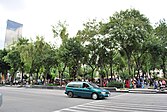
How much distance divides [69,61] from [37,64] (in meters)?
7.72

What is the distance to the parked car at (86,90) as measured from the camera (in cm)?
1689

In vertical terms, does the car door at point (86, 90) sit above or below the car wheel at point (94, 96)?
above

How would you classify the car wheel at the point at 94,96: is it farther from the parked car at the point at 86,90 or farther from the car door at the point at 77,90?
the car door at the point at 77,90

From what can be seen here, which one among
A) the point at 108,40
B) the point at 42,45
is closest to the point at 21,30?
the point at 42,45

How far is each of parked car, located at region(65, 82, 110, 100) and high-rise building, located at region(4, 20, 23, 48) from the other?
31200mm

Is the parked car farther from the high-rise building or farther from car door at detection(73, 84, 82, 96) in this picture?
the high-rise building

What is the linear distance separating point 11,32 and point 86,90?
3515 cm

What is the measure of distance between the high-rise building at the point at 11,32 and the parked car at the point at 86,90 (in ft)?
102

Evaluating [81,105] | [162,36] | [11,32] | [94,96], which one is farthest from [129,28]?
[11,32]

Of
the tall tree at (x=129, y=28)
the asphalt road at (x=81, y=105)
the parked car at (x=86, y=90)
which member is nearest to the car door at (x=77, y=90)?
the parked car at (x=86, y=90)

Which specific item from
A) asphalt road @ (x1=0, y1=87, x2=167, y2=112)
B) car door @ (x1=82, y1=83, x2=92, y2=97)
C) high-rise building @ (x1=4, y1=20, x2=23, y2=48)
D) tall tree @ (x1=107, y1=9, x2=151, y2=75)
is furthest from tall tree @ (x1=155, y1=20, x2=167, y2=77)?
high-rise building @ (x1=4, y1=20, x2=23, y2=48)

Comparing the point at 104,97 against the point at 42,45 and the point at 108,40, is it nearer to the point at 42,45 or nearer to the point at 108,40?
the point at 108,40

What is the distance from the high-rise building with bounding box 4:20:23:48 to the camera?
4653cm

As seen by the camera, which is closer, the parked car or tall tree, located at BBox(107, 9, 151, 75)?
the parked car
